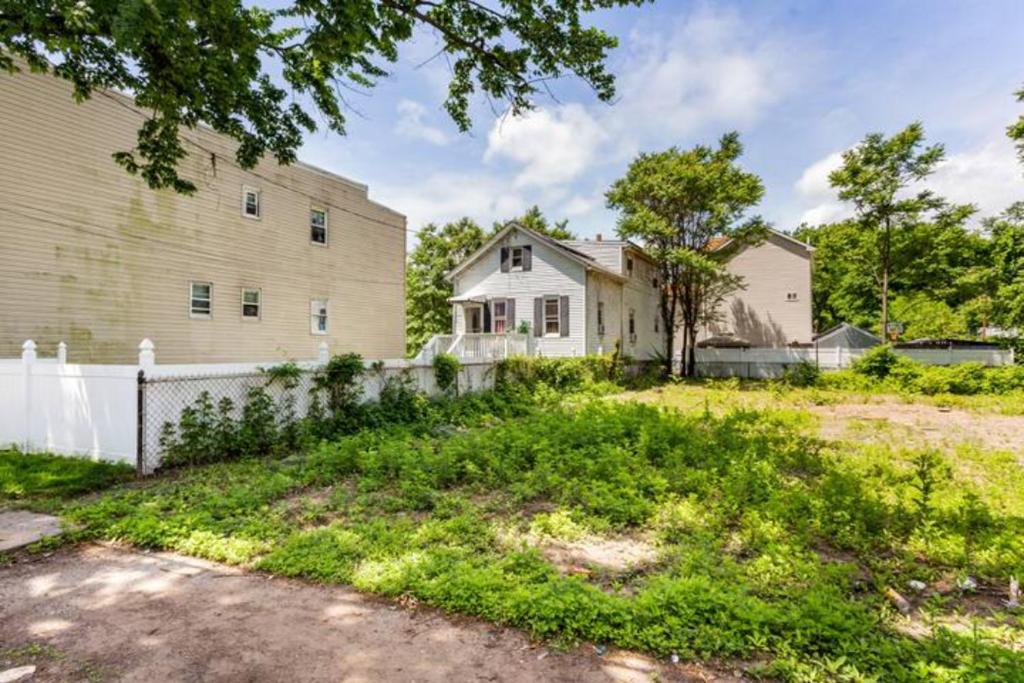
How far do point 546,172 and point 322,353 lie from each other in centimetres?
1390

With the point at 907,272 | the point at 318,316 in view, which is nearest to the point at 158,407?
the point at 318,316

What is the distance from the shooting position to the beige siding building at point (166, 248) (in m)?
10.1

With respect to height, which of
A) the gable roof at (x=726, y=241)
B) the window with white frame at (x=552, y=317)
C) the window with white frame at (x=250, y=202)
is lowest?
the window with white frame at (x=552, y=317)

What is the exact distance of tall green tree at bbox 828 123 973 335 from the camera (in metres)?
21.6

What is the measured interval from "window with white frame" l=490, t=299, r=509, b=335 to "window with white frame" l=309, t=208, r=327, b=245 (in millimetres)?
6904

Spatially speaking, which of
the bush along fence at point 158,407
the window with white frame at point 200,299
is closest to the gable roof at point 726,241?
the bush along fence at point 158,407

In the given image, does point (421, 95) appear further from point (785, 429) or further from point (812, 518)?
point (785, 429)

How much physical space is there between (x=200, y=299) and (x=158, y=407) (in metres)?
7.26

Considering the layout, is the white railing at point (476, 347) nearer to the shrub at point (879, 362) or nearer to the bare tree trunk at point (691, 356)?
the bare tree trunk at point (691, 356)

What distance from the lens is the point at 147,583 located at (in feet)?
12.1

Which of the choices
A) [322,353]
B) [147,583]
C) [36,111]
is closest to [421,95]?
[322,353]

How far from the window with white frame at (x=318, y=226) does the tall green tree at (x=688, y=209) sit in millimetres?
12113

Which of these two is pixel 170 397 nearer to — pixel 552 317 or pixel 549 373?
pixel 549 373

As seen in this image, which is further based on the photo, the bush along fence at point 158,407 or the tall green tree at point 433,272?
the tall green tree at point 433,272
